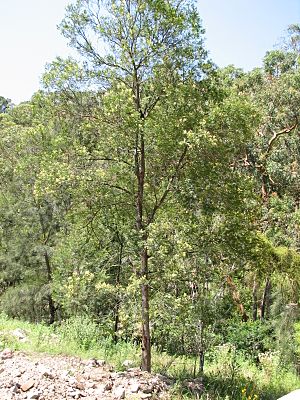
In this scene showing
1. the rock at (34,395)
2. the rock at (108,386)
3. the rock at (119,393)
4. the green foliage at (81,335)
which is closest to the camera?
the rock at (34,395)

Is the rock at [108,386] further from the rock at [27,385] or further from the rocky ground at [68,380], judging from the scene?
the rock at [27,385]

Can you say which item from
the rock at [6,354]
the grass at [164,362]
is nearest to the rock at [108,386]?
the grass at [164,362]

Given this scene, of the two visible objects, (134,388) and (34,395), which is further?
(134,388)

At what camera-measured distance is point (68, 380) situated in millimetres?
5898

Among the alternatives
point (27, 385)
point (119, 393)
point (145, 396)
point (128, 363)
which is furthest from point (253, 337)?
point (27, 385)

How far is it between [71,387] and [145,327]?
5.34 feet

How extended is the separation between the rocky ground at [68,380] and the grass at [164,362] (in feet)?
1.32

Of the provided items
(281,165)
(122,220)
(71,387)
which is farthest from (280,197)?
(71,387)

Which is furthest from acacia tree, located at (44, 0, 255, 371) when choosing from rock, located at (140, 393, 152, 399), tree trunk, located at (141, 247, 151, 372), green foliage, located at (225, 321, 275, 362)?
green foliage, located at (225, 321, 275, 362)

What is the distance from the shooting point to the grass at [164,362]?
7098 mm

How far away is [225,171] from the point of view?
275 inches

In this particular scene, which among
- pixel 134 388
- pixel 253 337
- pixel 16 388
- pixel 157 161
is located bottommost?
pixel 253 337

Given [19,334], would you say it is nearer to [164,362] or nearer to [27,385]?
[164,362]

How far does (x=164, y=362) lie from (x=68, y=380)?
330 centimetres
